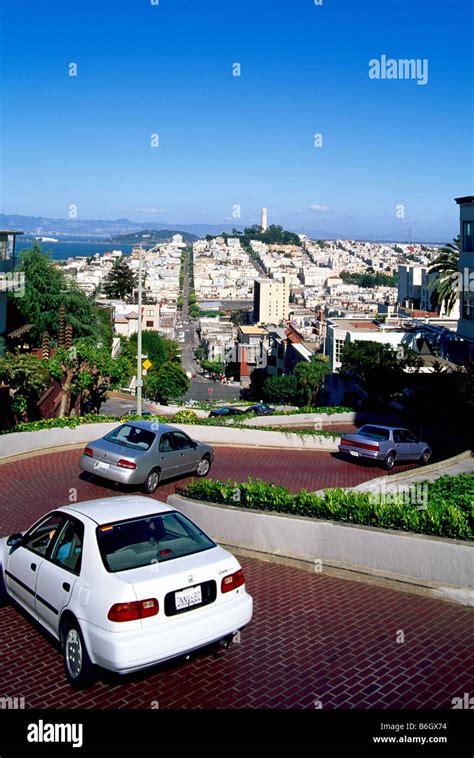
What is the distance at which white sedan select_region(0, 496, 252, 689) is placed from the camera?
A: 5.83 metres

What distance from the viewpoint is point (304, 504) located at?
987cm

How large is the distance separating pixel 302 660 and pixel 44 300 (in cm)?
4146

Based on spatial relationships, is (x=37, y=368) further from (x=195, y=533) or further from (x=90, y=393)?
(x=195, y=533)

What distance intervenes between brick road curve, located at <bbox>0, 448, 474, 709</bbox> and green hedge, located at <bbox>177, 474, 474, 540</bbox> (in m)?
0.85

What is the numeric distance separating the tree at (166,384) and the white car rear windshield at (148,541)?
61415mm

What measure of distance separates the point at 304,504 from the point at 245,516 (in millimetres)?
861

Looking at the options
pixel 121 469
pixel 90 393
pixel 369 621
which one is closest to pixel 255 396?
pixel 90 393

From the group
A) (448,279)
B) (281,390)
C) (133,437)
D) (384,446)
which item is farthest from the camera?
(281,390)

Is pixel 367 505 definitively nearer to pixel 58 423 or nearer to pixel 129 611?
pixel 129 611

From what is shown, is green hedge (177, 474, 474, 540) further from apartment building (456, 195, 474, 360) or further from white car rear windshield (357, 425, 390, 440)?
apartment building (456, 195, 474, 360)

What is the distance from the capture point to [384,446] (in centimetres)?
1820

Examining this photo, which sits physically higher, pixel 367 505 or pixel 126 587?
pixel 126 587

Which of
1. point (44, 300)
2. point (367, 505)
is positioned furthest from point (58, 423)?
point (44, 300)

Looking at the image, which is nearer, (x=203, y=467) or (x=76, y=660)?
(x=76, y=660)
